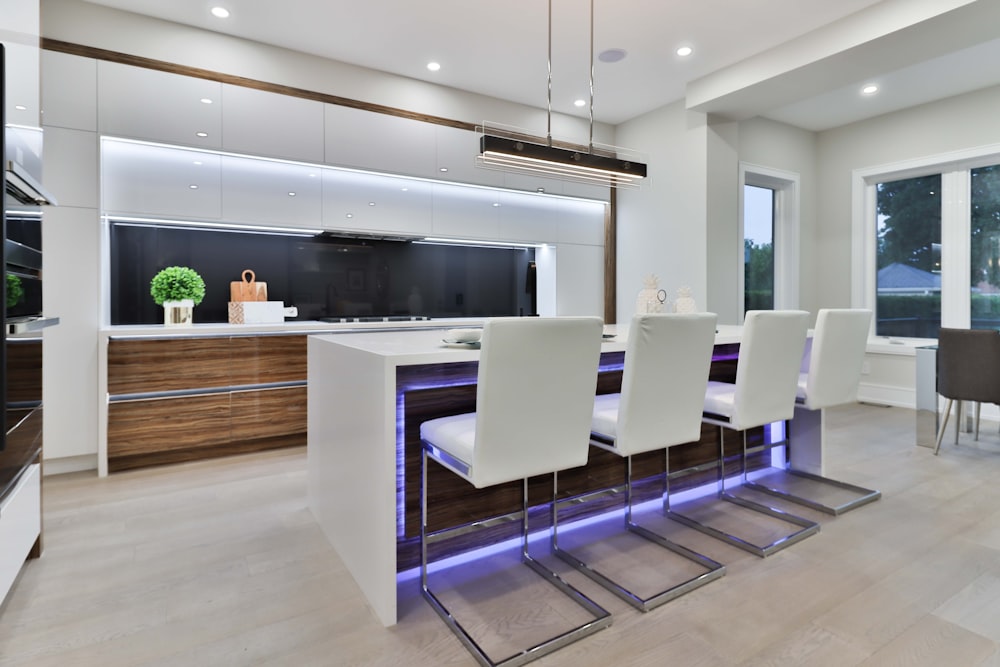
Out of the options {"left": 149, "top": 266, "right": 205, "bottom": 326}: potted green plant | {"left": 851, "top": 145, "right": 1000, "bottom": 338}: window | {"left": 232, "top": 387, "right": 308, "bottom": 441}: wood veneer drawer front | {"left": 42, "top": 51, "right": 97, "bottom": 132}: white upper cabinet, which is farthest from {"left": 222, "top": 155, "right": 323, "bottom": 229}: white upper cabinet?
{"left": 851, "top": 145, "right": 1000, "bottom": 338}: window

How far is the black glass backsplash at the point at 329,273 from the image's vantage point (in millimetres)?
3734

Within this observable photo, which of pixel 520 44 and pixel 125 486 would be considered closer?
pixel 125 486

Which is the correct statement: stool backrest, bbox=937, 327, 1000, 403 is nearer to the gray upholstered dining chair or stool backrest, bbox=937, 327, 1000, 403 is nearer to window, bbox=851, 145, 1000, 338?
the gray upholstered dining chair

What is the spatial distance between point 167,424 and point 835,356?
376cm

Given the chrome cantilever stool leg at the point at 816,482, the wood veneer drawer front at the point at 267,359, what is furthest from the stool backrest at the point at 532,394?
the wood veneer drawer front at the point at 267,359

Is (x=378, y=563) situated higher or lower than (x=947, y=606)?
higher

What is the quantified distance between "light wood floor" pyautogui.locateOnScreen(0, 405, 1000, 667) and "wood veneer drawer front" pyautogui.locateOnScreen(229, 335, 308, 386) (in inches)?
37.2

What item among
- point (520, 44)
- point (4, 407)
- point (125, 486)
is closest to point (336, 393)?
point (4, 407)

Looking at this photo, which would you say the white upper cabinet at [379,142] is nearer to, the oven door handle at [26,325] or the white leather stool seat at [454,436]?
the oven door handle at [26,325]

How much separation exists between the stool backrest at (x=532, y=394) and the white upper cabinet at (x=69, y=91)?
3.21m

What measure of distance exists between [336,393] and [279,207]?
2.28m

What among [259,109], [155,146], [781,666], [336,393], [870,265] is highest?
[259,109]

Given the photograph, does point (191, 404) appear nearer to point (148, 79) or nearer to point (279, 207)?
point (279, 207)

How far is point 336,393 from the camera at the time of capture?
2.19 meters
